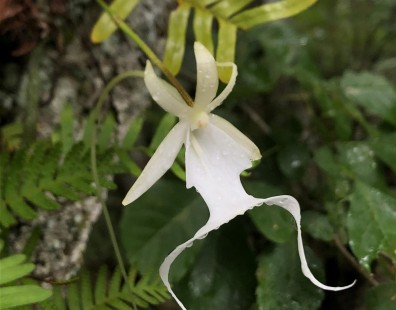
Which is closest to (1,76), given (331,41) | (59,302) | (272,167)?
(59,302)

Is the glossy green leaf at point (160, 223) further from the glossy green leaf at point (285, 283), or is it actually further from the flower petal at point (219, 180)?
the flower petal at point (219, 180)

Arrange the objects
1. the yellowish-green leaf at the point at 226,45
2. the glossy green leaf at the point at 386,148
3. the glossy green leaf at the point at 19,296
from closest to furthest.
Answer: the glossy green leaf at the point at 19,296
the yellowish-green leaf at the point at 226,45
the glossy green leaf at the point at 386,148

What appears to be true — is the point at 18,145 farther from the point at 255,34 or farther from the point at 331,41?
the point at 331,41

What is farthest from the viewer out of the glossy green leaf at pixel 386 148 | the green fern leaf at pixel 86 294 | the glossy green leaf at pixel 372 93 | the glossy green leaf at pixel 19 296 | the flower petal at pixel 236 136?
the glossy green leaf at pixel 372 93

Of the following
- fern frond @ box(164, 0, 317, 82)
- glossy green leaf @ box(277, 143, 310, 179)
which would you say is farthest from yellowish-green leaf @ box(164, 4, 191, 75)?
glossy green leaf @ box(277, 143, 310, 179)

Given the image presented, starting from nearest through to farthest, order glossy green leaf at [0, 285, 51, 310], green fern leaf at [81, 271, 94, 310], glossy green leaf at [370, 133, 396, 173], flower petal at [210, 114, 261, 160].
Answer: glossy green leaf at [0, 285, 51, 310] < flower petal at [210, 114, 261, 160] < green fern leaf at [81, 271, 94, 310] < glossy green leaf at [370, 133, 396, 173]

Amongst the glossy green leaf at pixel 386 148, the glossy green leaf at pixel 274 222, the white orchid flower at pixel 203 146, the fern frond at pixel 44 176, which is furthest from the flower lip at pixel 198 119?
the glossy green leaf at pixel 386 148

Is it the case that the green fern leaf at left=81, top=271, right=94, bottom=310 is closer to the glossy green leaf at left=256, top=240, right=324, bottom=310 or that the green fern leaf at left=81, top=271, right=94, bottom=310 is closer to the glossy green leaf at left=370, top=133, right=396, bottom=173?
the glossy green leaf at left=256, top=240, right=324, bottom=310
